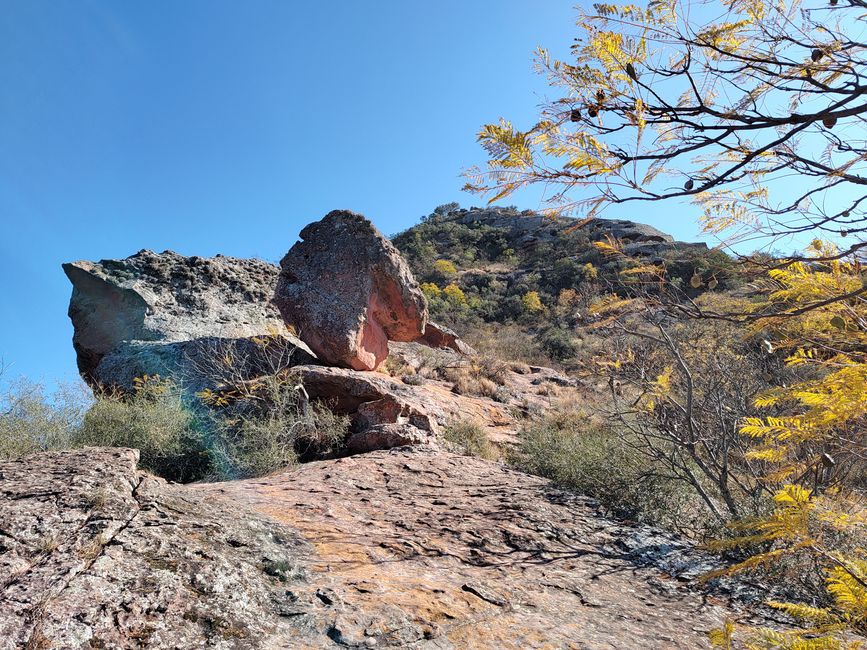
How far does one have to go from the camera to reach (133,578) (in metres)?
2.10

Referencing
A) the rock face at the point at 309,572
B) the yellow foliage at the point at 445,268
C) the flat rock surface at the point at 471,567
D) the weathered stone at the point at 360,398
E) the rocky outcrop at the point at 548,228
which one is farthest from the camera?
the rocky outcrop at the point at 548,228

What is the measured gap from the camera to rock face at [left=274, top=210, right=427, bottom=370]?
7.58 m

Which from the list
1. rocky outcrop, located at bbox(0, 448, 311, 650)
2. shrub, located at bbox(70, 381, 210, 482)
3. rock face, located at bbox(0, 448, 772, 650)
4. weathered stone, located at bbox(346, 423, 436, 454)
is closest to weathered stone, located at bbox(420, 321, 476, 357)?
weathered stone, located at bbox(346, 423, 436, 454)

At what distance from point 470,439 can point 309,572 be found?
14.8ft

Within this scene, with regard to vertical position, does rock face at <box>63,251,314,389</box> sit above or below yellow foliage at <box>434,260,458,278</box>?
below

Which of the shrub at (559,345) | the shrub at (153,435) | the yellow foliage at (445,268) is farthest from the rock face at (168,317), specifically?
the yellow foliage at (445,268)

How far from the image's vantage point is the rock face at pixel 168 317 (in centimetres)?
762

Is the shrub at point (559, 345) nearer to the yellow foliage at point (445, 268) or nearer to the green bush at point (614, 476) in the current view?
the green bush at point (614, 476)

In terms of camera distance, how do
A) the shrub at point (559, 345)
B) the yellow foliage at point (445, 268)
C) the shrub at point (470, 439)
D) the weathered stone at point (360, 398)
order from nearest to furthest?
the weathered stone at point (360, 398) → the shrub at point (470, 439) → the shrub at point (559, 345) → the yellow foliage at point (445, 268)

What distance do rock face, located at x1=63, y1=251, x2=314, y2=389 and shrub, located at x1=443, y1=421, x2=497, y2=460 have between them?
252cm

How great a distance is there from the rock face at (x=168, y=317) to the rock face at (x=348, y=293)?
2.00 ft

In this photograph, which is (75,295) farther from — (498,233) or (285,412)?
(498,233)

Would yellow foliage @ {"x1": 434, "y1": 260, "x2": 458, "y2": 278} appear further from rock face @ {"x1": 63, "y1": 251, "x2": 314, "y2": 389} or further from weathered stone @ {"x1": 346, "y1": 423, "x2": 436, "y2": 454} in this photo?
weathered stone @ {"x1": 346, "y1": 423, "x2": 436, "y2": 454}

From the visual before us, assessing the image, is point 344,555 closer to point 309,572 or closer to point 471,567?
point 309,572
